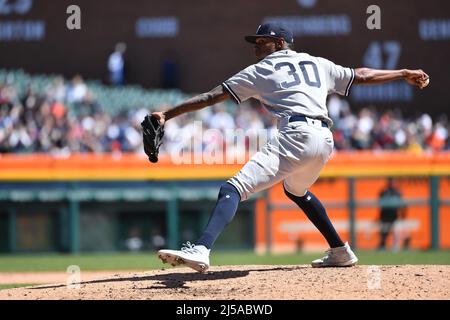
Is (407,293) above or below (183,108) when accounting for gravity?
below

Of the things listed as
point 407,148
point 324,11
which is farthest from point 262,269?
point 324,11

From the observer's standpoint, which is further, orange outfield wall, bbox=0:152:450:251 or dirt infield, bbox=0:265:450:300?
orange outfield wall, bbox=0:152:450:251

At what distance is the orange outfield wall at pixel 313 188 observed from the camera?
42.4 ft

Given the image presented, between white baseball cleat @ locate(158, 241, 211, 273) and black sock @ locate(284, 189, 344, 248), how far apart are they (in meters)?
1.08

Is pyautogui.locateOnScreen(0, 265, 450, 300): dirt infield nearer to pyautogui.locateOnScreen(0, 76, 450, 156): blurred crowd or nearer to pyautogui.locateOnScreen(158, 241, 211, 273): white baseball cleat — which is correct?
pyautogui.locateOnScreen(158, 241, 211, 273): white baseball cleat

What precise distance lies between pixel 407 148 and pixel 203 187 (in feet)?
13.3

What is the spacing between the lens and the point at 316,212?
266 inches

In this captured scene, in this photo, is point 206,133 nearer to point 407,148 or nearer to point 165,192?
point 165,192

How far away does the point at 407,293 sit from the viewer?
5.80 m

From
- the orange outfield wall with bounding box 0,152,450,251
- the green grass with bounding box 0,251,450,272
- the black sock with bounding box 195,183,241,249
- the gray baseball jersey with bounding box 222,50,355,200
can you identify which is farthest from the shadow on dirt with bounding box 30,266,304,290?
the orange outfield wall with bounding box 0,152,450,251

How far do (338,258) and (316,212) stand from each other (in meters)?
0.39

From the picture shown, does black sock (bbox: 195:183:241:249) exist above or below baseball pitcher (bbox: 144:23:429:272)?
below

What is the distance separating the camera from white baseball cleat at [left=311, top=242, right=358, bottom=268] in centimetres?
682
